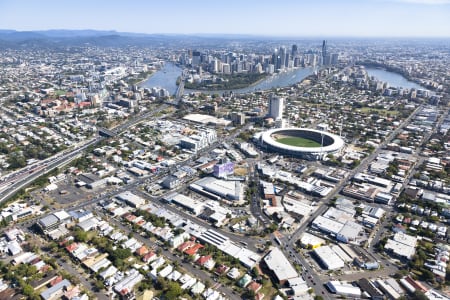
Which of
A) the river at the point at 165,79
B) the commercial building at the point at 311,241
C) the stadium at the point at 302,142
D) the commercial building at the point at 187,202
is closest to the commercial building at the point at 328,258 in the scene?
the commercial building at the point at 311,241

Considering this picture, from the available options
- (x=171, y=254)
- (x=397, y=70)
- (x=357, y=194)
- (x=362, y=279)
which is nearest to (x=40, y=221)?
(x=171, y=254)

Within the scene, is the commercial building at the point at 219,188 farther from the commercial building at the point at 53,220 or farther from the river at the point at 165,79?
the river at the point at 165,79

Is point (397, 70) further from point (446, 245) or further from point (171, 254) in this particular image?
point (171, 254)

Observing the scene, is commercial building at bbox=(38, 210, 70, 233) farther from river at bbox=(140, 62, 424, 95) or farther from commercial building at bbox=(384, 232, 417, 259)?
river at bbox=(140, 62, 424, 95)

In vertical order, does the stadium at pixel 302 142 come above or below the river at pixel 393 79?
below

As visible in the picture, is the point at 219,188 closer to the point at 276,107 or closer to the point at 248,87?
the point at 276,107

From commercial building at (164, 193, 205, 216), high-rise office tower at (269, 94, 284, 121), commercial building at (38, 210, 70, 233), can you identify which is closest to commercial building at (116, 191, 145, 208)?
commercial building at (164, 193, 205, 216)
